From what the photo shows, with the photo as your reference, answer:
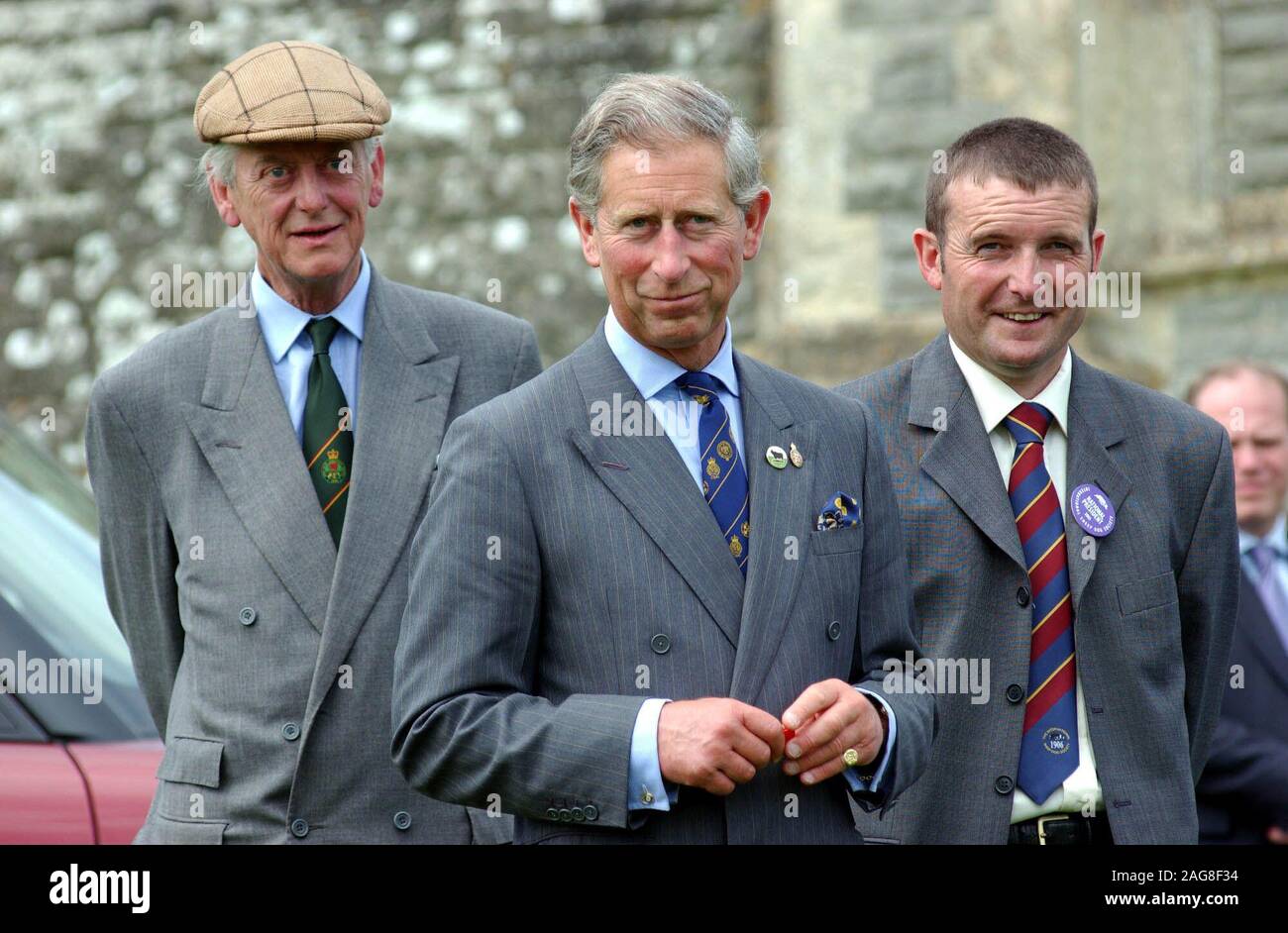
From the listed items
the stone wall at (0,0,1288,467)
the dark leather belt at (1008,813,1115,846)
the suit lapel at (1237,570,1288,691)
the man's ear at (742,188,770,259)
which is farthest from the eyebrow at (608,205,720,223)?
the stone wall at (0,0,1288,467)

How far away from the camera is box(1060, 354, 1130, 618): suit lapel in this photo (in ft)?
11.1

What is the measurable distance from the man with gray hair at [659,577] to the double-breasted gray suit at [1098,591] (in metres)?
0.36

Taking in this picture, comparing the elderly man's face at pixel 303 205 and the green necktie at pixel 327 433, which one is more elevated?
the elderly man's face at pixel 303 205

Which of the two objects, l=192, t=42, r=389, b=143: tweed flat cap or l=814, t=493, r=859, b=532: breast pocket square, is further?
l=192, t=42, r=389, b=143: tweed flat cap

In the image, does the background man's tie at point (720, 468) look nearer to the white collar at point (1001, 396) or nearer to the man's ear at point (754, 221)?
the man's ear at point (754, 221)

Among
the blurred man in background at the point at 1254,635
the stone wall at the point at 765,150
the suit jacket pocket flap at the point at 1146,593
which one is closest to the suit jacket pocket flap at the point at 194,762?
the suit jacket pocket flap at the point at 1146,593

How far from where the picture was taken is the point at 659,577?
281 centimetres

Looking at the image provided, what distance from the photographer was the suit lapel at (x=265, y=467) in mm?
3463

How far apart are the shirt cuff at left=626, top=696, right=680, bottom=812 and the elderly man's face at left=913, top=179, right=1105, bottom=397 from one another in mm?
1127

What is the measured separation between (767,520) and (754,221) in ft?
1.60

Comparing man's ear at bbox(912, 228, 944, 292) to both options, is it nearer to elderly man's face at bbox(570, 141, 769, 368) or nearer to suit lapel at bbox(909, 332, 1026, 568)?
suit lapel at bbox(909, 332, 1026, 568)

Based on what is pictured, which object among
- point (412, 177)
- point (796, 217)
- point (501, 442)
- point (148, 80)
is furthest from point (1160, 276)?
point (501, 442)

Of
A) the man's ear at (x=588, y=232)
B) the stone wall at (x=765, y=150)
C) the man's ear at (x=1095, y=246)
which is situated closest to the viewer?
the man's ear at (x=588, y=232)
